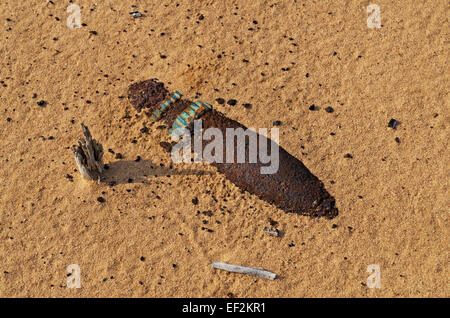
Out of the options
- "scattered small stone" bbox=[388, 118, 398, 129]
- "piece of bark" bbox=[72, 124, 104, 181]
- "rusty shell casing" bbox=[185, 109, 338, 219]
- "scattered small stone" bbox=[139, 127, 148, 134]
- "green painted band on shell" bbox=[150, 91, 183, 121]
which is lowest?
"rusty shell casing" bbox=[185, 109, 338, 219]

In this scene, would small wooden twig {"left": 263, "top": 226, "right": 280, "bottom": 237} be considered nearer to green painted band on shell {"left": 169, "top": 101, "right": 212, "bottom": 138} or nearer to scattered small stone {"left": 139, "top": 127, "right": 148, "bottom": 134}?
green painted band on shell {"left": 169, "top": 101, "right": 212, "bottom": 138}

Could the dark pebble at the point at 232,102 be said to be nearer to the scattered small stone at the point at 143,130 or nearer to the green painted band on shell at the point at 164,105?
the green painted band on shell at the point at 164,105

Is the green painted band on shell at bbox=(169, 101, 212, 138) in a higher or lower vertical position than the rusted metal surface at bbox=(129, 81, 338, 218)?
higher

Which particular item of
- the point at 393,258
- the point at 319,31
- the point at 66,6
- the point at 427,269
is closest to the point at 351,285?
the point at 393,258

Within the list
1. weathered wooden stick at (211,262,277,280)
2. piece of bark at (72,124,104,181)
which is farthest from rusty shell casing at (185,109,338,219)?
piece of bark at (72,124,104,181)

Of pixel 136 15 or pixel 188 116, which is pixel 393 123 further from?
pixel 136 15

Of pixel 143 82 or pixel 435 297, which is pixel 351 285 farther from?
pixel 143 82
